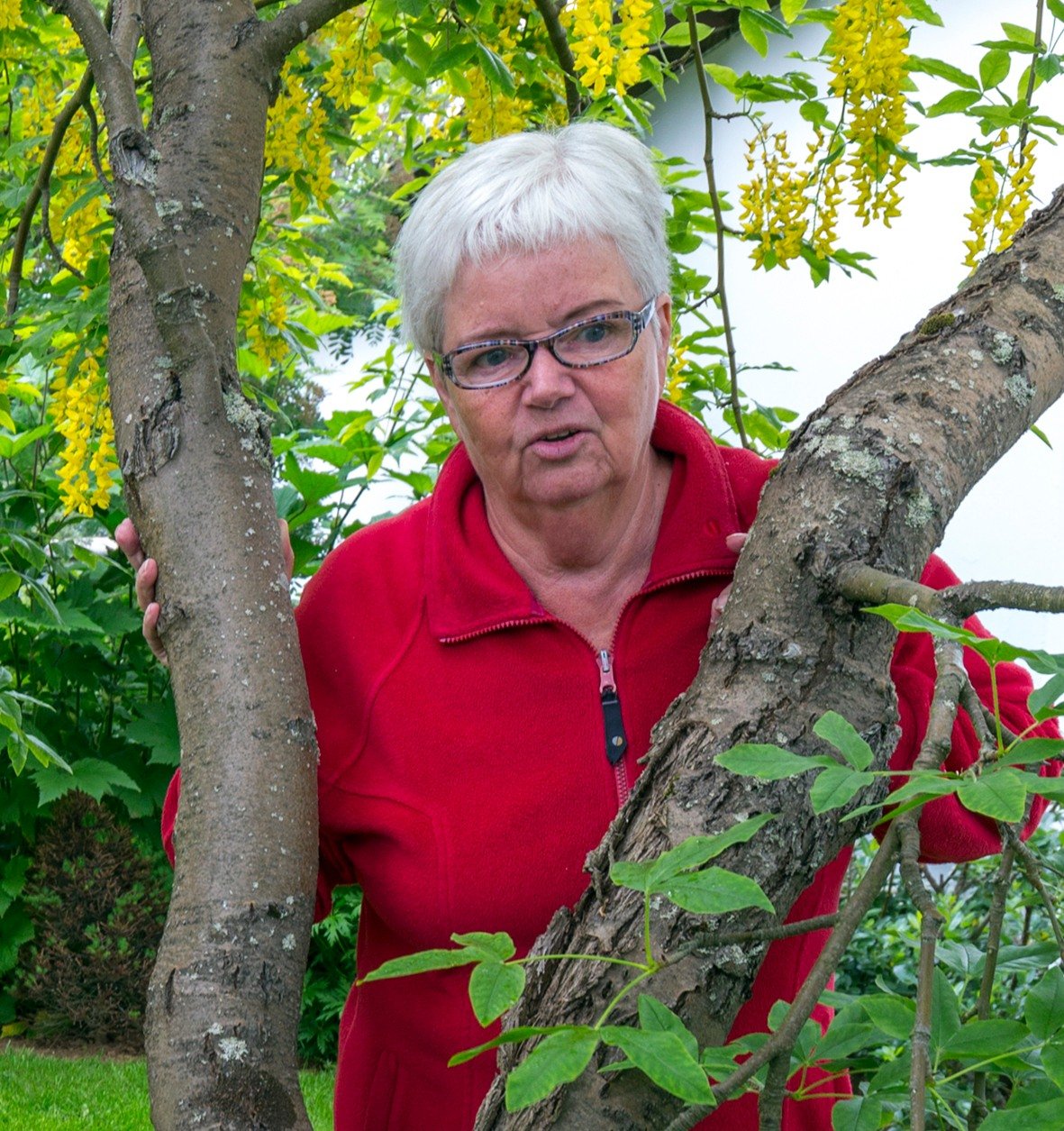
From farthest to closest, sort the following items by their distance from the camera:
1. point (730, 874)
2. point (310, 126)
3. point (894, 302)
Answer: point (894, 302), point (310, 126), point (730, 874)

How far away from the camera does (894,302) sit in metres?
5.42

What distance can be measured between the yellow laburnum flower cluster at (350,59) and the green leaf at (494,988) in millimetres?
2040

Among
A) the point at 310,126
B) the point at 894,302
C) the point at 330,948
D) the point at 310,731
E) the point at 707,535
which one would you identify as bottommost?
the point at 330,948

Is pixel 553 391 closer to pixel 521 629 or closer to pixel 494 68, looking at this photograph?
pixel 521 629

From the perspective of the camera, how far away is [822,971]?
0.74 m

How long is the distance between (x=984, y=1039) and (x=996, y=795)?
21cm

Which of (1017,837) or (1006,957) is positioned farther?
(1006,957)

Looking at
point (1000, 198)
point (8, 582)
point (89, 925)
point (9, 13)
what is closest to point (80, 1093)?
point (89, 925)

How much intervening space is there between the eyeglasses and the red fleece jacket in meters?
0.20

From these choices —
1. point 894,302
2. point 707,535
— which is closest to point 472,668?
Result: point 707,535

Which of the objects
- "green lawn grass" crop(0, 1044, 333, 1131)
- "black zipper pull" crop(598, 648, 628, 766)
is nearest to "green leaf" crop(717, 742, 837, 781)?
"black zipper pull" crop(598, 648, 628, 766)

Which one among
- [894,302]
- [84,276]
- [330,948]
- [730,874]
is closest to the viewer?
[730,874]

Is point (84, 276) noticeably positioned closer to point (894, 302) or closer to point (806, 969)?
point (806, 969)

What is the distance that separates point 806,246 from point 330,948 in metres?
3.29
